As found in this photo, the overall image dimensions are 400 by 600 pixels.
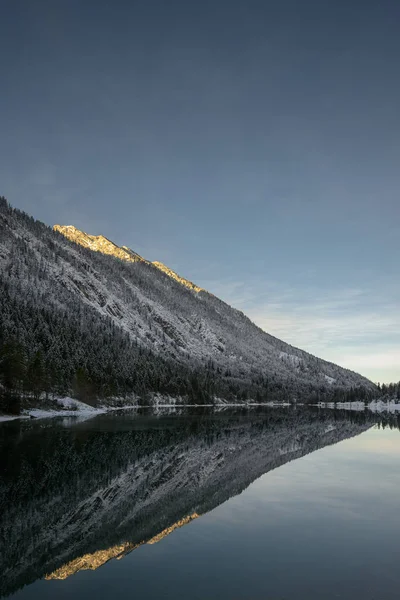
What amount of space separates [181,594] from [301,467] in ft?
98.9

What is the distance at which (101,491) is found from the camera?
29.7 meters

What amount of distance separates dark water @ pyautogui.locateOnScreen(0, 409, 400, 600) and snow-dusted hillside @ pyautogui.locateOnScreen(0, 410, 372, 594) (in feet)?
0.33

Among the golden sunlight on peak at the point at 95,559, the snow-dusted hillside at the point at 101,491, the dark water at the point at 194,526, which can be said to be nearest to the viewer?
the dark water at the point at 194,526

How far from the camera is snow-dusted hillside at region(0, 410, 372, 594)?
1881 centimetres

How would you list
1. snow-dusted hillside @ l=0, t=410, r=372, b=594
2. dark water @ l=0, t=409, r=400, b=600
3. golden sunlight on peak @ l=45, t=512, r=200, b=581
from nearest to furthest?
dark water @ l=0, t=409, r=400, b=600 < golden sunlight on peak @ l=45, t=512, r=200, b=581 < snow-dusted hillside @ l=0, t=410, r=372, b=594

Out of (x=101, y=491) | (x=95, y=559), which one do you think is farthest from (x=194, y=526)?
(x=101, y=491)

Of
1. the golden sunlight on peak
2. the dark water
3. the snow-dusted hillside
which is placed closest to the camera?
the dark water

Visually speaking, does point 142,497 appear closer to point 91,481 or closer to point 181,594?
point 91,481

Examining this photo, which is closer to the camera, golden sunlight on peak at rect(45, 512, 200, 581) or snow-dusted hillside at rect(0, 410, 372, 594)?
golden sunlight on peak at rect(45, 512, 200, 581)

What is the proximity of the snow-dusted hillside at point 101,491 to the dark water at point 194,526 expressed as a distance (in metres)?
0.10

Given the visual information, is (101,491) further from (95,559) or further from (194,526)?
(95,559)

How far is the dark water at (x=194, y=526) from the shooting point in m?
15.5

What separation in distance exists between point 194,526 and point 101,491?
9.28m

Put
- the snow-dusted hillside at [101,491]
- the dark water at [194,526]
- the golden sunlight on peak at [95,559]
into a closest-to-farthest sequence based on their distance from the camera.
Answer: the dark water at [194,526] → the golden sunlight on peak at [95,559] → the snow-dusted hillside at [101,491]
